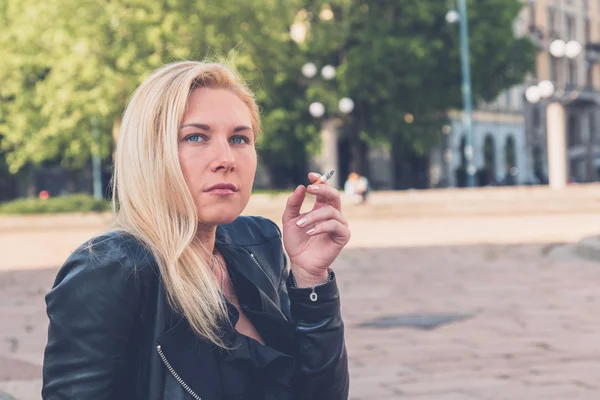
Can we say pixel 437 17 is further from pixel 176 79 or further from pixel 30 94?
Result: pixel 176 79

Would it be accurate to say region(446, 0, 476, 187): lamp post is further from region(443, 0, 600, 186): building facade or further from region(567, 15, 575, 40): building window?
region(567, 15, 575, 40): building window

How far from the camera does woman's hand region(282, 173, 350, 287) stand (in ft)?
7.72

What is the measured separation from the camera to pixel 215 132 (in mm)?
2273

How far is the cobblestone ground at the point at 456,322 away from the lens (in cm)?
545

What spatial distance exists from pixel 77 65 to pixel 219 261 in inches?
1072

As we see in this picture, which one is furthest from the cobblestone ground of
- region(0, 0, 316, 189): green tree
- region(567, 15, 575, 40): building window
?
region(567, 15, 575, 40): building window

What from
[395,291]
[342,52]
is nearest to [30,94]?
[342,52]

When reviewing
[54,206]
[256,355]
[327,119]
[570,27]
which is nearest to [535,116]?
[570,27]

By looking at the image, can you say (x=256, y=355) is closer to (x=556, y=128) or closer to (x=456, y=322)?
(x=456, y=322)

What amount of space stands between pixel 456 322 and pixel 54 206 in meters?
25.2

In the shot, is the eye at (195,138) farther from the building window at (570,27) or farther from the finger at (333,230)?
the building window at (570,27)

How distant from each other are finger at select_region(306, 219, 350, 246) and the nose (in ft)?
0.79

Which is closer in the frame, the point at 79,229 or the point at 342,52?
the point at 79,229

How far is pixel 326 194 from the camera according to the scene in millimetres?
2342
